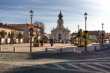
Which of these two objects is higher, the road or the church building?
the church building

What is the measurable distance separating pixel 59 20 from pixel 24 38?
794 inches

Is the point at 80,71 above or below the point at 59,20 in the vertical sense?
below

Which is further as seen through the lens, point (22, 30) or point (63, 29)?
point (63, 29)

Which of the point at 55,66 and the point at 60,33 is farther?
the point at 60,33

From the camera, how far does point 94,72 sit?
2403cm

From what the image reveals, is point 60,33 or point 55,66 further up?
point 60,33

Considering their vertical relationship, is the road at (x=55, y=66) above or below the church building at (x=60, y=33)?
below

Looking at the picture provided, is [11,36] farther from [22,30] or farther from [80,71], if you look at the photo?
[80,71]

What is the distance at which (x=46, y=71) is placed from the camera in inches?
977

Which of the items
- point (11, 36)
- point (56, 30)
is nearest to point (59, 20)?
point (56, 30)

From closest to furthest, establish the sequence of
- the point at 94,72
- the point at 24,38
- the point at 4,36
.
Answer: the point at 94,72
the point at 4,36
the point at 24,38

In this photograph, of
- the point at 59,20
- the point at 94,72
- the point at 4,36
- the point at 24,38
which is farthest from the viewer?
the point at 59,20

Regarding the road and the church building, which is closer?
the road

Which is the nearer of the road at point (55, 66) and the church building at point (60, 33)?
the road at point (55, 66)
